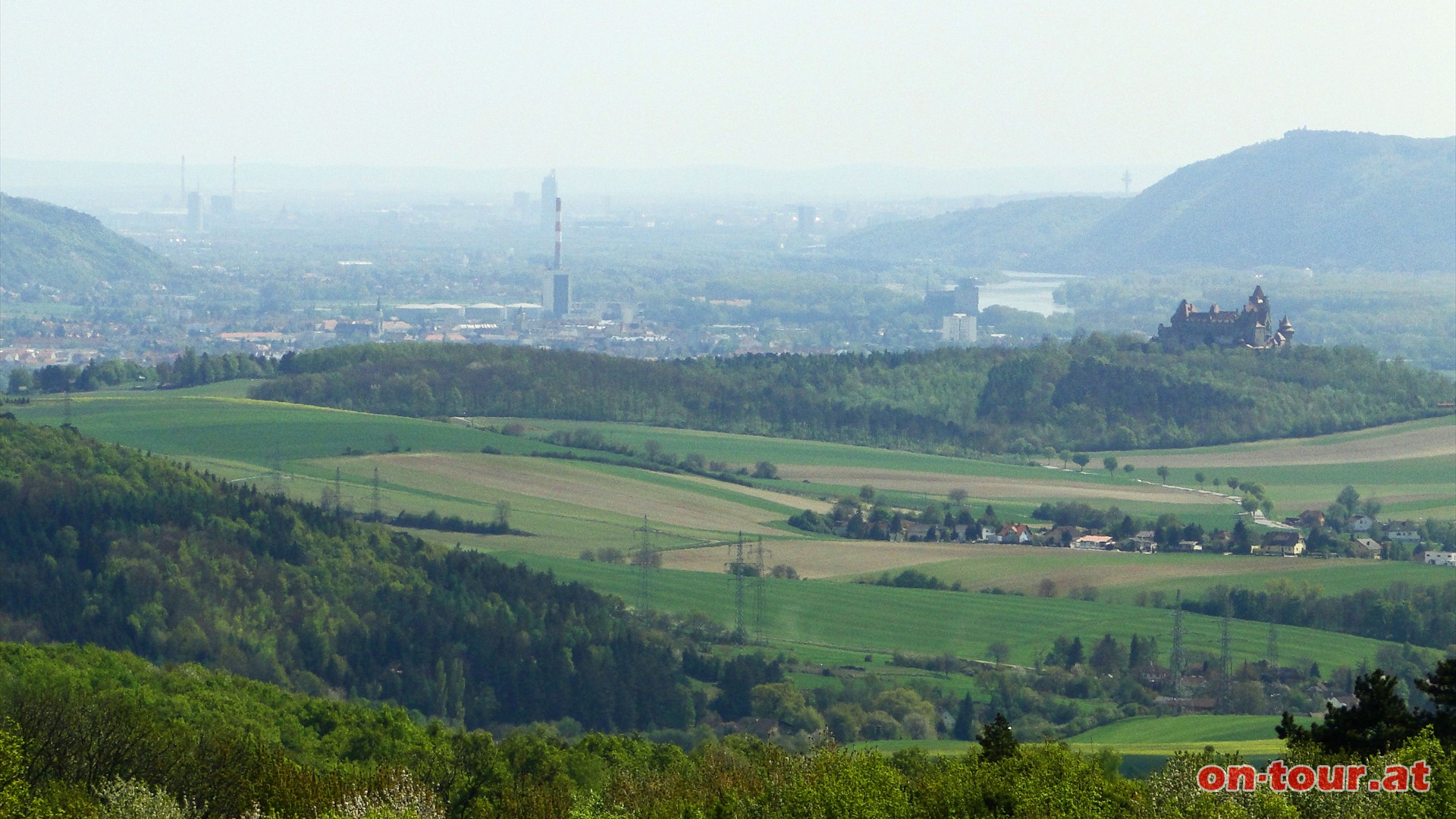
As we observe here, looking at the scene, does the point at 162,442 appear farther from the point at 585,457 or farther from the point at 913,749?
the point at 913,749

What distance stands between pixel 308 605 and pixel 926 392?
79441mm

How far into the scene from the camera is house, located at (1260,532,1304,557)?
313 feet

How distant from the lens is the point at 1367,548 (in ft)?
324

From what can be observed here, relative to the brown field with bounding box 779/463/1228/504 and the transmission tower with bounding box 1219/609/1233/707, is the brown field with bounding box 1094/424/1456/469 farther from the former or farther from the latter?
the transmission tower with bounding box 1219/609/1233/707

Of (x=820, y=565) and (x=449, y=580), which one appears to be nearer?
(x=449, y=580)

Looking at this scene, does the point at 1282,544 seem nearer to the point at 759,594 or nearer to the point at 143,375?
the point at 759,594

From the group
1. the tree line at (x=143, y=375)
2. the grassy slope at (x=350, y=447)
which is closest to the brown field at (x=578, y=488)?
the grassy slope at (x=350, y=447)

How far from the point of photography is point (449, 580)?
3238 inches

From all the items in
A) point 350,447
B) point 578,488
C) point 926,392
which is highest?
point 926,392

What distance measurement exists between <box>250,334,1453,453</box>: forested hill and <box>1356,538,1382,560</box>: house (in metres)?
33.1

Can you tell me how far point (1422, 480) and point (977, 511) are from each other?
28.6 m

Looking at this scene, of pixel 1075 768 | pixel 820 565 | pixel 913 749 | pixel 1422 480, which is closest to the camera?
pixel 1075 768

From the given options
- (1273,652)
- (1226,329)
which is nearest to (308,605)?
(1273,652)

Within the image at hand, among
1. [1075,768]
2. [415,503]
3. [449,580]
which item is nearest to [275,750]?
[1075,768]
